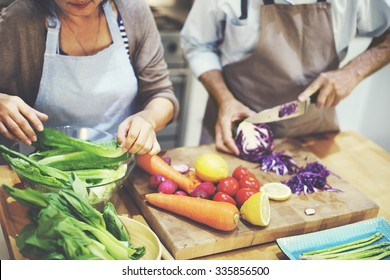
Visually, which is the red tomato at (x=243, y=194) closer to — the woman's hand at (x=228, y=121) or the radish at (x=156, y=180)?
the radish at (x=156, y=180)

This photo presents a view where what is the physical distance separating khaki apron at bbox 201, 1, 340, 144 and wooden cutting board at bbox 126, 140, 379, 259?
1.20 feet

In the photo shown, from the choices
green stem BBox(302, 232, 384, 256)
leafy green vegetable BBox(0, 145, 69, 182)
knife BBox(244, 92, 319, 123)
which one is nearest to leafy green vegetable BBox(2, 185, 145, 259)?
leafy green vegetable BBox(0, 145, 69, 182)

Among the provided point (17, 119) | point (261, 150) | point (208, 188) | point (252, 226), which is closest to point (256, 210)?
point (252, 226)

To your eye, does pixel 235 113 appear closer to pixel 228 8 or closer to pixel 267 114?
pixel 267 114

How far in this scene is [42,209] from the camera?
3.14 feet

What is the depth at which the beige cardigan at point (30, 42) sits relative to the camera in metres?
1.24

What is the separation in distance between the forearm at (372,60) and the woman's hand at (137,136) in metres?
0.84

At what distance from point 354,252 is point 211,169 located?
0.45 m

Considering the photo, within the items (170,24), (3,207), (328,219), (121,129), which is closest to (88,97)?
(121,129)

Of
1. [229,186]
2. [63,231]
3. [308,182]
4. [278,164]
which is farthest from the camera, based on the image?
[278,164]

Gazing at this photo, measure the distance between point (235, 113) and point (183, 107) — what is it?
0.92 metres

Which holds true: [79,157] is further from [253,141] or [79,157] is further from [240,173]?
[253,141]

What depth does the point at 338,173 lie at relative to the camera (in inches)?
64.6
